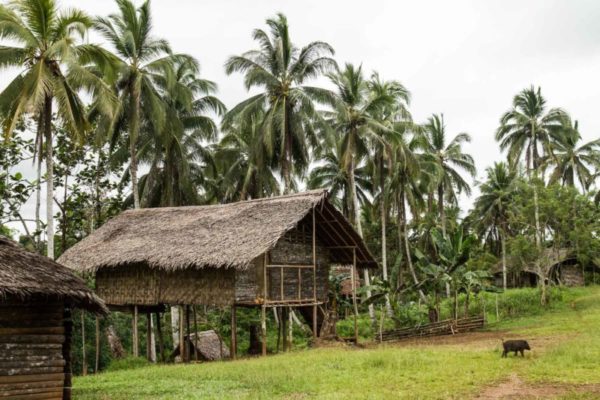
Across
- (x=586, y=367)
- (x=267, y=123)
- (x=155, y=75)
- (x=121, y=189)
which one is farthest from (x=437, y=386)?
(x=121, y=189)

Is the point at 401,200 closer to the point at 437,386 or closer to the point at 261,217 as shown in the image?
the point at 261,217

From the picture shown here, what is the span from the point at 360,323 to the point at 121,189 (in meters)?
14.5

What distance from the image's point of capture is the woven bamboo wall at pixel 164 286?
20734 millimetres

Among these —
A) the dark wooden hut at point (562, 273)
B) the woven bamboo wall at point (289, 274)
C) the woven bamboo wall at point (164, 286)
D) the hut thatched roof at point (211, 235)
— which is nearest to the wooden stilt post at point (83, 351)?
the woven bamboo wall at point (164, 286)

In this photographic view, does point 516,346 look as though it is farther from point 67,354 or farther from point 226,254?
Result: point 67,354

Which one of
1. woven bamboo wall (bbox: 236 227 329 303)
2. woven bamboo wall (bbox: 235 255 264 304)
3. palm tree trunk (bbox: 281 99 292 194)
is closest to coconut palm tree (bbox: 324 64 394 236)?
palm tree trunk (bbox: 281 99 292 194)

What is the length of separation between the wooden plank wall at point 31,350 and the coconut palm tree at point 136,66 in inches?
567

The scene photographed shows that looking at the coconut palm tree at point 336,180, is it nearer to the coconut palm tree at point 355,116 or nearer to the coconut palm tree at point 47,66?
the coconut palm tree at point 355,116

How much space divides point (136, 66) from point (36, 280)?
1713cm

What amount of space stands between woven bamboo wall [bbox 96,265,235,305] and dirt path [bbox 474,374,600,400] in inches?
413

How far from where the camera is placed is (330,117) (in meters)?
32.1

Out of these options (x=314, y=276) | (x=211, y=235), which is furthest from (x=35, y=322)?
(x=314, y=276)

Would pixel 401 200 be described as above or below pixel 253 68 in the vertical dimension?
below

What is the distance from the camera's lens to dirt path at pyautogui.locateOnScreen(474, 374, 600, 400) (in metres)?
11.0
